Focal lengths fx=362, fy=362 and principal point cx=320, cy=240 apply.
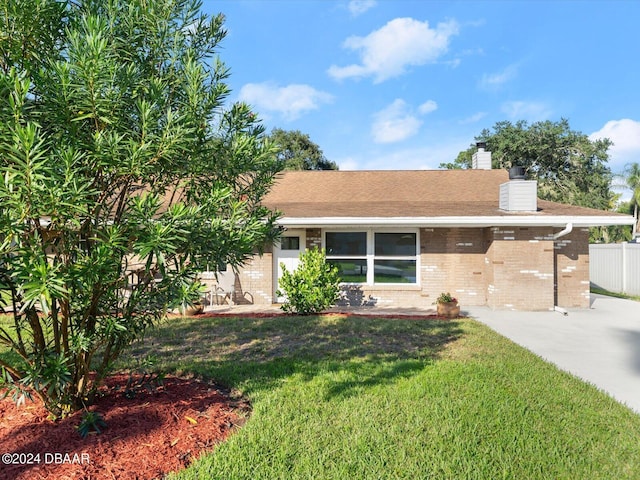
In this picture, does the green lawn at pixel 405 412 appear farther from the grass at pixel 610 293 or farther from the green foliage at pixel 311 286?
the grass at pixel 610 293

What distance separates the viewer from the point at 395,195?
1455cm

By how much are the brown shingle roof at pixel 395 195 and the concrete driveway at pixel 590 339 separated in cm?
287

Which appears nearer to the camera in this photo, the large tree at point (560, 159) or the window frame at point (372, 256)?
the window frame at point (372, 256)

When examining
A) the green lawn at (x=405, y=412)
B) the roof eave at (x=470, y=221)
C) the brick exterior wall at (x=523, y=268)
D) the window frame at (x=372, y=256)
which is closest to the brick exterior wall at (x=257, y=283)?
the roof eave at (x=470, y=221)

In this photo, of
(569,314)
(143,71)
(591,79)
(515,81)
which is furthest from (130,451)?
(591,79)

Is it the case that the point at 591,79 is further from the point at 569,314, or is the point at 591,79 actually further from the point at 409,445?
the point at 409,445

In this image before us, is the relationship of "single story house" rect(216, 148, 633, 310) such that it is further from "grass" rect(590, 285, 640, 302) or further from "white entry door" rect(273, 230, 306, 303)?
"grass" rect(590, 285, 640, 302)

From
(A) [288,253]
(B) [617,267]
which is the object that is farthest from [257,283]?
(B) [617,267]

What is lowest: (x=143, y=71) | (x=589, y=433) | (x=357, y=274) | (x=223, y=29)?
(x=589, y=433)

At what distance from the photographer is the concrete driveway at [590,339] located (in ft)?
18.0

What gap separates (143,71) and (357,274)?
919cm

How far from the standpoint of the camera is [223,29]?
12.6ft

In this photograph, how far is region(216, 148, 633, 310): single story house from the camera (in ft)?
33.7

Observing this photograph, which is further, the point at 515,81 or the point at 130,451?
the point at 515,81
